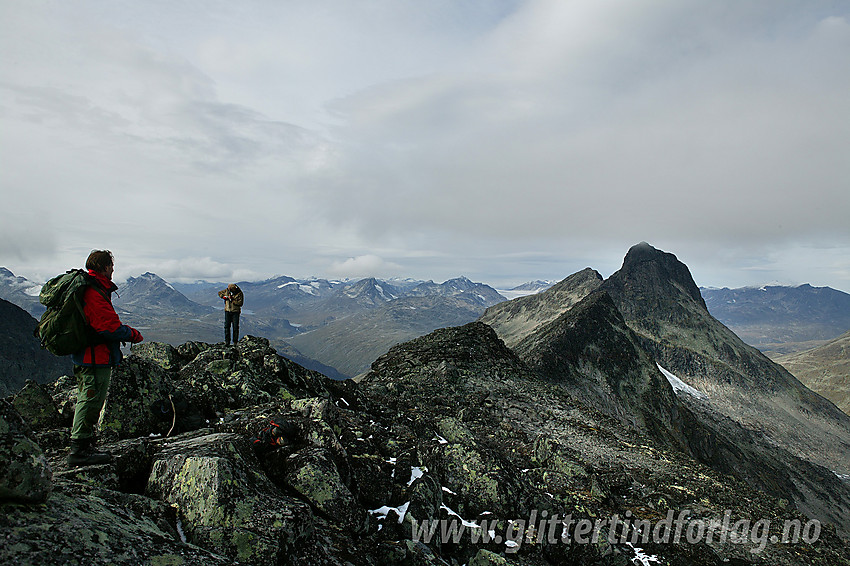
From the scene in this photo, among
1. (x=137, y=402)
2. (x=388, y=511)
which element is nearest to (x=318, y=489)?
(x=388, y=511)

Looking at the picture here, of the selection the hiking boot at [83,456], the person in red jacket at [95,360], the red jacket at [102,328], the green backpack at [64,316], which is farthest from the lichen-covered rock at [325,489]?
the green backpack at [64,316]

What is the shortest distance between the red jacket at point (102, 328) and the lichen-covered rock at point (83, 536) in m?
2.95

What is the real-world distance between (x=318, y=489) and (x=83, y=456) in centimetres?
541

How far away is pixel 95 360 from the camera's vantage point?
355 inches

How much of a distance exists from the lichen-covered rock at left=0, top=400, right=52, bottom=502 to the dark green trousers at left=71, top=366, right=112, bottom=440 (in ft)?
10.2

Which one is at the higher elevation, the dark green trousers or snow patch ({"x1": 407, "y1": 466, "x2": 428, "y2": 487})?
the dark green trousers

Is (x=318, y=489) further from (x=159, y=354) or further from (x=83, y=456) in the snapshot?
(x=159, y=354)

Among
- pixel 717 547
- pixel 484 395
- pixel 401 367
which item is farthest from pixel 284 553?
pixel 401 367

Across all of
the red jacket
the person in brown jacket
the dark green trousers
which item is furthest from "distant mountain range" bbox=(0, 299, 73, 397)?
the red jacket

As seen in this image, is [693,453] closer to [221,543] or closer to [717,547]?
[717,547]

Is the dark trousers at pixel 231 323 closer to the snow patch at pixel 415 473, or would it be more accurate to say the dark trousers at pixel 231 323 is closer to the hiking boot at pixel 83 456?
the hiking boot at pixel 83 456

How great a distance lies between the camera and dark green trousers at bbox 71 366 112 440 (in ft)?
28.1

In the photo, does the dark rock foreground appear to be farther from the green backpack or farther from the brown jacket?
the brown jacket

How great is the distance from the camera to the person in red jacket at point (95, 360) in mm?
8477
